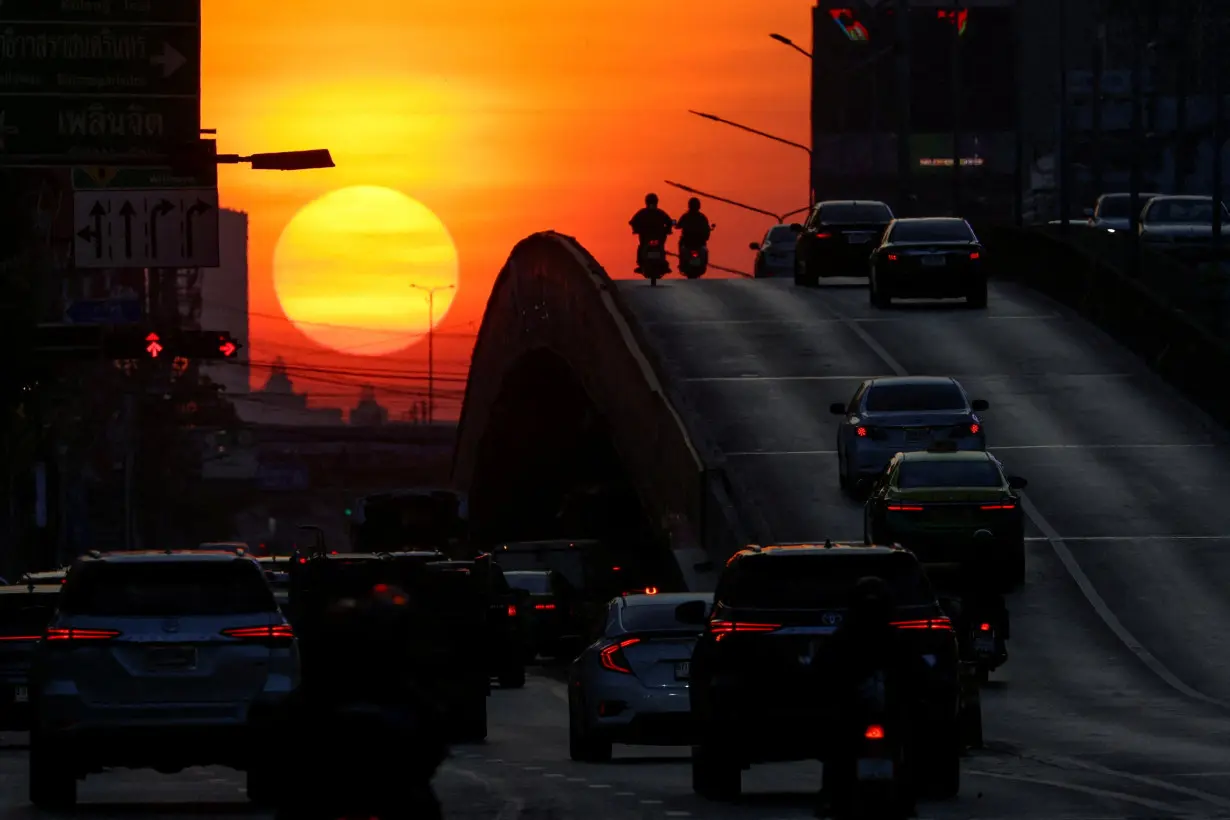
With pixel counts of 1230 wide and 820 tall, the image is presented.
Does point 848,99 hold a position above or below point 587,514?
above

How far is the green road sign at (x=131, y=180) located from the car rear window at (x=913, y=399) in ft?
43.1

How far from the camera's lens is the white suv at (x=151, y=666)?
18.6 meters

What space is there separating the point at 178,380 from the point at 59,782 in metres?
118

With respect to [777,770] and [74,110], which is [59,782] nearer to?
[777,770]

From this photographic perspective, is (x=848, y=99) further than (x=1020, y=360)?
Yes

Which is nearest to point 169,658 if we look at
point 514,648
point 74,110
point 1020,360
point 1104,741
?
point 1104,741

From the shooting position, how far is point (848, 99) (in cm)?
19100

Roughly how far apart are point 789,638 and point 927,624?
0.89 m

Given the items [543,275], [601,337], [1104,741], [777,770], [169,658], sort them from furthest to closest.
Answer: [543,275], [601,337], [1104,741], [777,770], [169,658]

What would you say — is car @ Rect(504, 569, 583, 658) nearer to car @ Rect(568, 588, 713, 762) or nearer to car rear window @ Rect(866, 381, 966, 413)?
car rear window @ Rect(866, 381, 966, 413)

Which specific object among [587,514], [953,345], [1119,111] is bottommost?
[587,514]

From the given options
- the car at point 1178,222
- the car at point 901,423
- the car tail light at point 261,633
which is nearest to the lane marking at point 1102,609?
the car at point 901,423

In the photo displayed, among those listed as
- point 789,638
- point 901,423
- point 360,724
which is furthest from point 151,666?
point 901,423

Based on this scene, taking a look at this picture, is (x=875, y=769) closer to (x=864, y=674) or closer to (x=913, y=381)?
(x=864, y=674)
